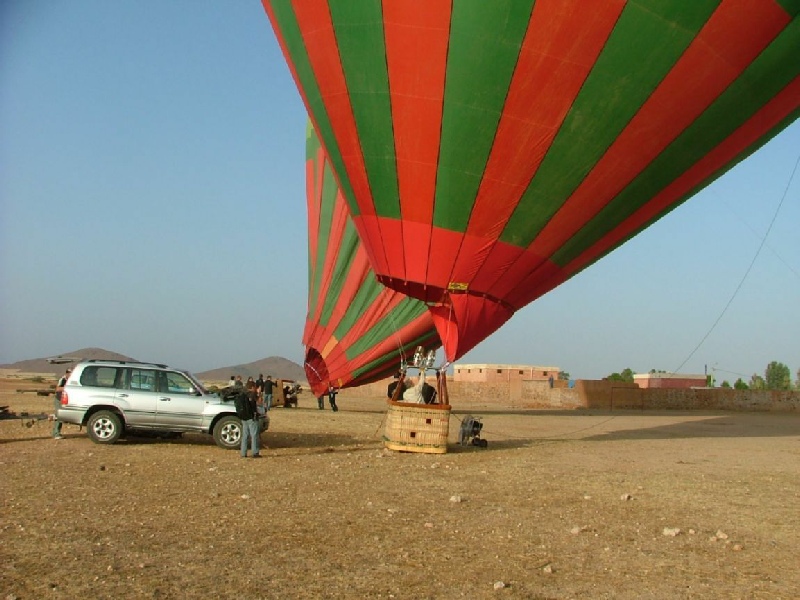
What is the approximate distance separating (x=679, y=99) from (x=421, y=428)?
6117 mm

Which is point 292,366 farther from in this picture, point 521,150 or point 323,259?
point 521,150

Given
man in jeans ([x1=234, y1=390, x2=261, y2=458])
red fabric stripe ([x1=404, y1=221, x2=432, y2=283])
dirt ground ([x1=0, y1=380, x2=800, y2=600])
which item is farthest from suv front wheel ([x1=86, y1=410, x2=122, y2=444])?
red fabric stripe ([x1=404, y1=221, x2=432, y2=283])

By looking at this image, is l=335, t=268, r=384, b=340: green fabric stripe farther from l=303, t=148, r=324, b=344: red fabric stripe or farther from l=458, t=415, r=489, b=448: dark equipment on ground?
l=458, t=415, r=489, b=448: dark equipment on ground

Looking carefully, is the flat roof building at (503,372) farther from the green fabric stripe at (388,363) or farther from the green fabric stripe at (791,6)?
the green fabric stripe at (791,6)

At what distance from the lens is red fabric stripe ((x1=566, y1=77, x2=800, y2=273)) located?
38.1ft

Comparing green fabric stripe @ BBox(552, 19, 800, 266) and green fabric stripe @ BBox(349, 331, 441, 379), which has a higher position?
green fabric stripe @ BBox(552, 19, 800, 266)

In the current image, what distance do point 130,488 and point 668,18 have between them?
8.11m

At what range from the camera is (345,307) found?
72.9 ft

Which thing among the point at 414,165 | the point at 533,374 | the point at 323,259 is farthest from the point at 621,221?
the point at 533,374

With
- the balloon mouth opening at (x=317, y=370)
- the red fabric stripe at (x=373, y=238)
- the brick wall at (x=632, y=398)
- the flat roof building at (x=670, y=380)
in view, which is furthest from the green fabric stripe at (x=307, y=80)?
the flat roof building at (x=670, y=380)

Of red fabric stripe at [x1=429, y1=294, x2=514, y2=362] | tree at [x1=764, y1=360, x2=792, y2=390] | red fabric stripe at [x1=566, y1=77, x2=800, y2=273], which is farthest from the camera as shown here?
tree at [x1=764, y1=360, x2=792, y2=390]

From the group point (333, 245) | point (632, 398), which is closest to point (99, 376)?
point (333, 245)

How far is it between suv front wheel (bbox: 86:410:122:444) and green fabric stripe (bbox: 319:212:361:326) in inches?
353

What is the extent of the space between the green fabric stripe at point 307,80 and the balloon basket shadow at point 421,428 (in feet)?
10.8
